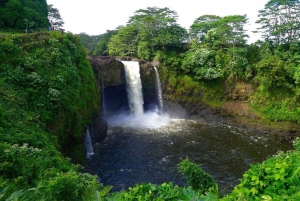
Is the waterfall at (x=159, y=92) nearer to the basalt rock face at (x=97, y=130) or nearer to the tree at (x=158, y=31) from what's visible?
the tree at (x=158, y=31)

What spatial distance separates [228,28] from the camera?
26.0 metres

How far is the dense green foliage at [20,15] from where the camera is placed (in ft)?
61.5

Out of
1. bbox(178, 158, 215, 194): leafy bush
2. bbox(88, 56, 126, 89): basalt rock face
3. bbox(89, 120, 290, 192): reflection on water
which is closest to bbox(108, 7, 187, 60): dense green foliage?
bbox(88, 56, 126, 89): basalt rock face

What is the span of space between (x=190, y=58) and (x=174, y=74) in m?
2.96

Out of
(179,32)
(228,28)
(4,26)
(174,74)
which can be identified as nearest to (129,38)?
(179,32)

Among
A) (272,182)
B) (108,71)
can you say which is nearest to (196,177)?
(272,182)

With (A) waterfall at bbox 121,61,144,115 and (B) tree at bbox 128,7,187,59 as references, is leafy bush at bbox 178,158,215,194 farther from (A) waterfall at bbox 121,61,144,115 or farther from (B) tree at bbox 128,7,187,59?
(B) tree at bbox 128,7,187,59

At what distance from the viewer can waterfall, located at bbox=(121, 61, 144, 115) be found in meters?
27.6

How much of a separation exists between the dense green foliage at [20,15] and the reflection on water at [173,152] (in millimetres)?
13033

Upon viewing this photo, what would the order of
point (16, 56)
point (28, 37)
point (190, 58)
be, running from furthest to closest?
point (190, 58)
point (28, 37)
point (16, 56)

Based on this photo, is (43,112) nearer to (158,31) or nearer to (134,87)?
(134,87)

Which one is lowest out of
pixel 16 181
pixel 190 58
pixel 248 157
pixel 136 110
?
pixel 248 157

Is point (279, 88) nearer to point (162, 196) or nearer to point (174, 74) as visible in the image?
point (174, 74)

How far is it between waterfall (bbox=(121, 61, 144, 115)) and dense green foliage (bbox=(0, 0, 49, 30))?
1075 centimetres
